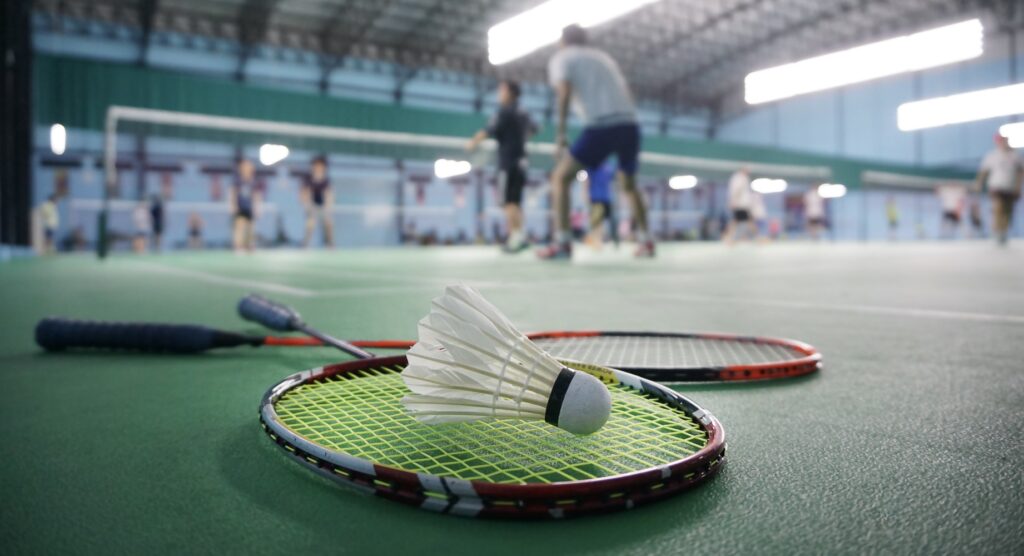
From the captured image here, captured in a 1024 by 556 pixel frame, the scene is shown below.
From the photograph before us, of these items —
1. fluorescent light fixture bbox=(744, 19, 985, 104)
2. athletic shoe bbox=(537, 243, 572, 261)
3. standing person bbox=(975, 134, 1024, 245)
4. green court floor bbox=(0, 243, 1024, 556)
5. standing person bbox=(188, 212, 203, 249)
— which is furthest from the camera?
standing person bbox=(188, 212, 203, 249)

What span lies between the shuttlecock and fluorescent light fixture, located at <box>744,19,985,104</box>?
69.5 feet

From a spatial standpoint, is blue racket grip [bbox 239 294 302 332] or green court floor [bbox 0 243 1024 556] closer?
green court floor [bbox 0 243 1024 556]

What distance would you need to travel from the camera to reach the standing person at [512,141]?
7848mm

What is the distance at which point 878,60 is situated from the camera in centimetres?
2019

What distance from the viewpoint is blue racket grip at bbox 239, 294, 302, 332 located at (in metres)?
1.81

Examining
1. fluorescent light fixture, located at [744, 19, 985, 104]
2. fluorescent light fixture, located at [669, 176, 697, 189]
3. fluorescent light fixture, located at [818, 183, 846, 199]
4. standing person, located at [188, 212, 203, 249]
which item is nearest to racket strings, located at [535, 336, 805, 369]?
fluorescent light fixture, located at [744, 19, 985, 104]

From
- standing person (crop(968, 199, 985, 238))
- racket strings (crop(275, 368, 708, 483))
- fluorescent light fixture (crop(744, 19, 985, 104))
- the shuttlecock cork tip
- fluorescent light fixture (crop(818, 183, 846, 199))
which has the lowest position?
racket strings (crop(275, 368, 708, 483))

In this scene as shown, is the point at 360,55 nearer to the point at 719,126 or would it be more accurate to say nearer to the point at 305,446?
the point at 719,126

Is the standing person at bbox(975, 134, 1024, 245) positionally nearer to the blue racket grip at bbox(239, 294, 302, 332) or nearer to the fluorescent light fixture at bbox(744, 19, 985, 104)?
the fluorescent light fixture at bbox(744, 19, 985, 104)

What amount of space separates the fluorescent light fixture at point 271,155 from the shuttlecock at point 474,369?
826 inches

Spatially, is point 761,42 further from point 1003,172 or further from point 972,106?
point 1003,172

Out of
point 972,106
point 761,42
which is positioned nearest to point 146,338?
point 972,106

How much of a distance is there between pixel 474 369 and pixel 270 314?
123 centimetres

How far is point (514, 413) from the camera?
2.73 feet
